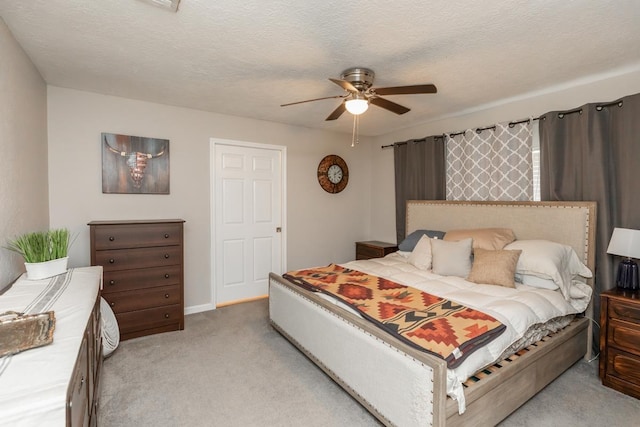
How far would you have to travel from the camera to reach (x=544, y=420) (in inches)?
77.1

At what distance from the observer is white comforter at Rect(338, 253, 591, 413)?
1717mm

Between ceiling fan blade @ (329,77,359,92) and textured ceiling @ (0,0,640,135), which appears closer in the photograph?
textured ceiling @ (0,0,640,135)

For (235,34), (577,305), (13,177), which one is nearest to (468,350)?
(577,305)

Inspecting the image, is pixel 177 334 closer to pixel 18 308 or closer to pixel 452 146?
pixel 18 308

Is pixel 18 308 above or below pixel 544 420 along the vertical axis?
above

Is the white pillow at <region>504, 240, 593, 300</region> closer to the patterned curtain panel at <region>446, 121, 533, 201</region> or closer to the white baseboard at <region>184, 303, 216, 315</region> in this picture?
the patterned curtain panel at <region>446, 121, 533, 201</region>

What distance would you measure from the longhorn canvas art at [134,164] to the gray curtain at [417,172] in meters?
3.10

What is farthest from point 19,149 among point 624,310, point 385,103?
point 624,310

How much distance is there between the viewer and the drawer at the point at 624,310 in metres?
2.18

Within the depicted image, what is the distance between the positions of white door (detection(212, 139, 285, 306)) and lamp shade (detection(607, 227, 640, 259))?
354cm

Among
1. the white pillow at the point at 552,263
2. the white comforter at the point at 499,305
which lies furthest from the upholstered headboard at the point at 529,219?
the white comforter at the point at 499,305

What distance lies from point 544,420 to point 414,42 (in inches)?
102

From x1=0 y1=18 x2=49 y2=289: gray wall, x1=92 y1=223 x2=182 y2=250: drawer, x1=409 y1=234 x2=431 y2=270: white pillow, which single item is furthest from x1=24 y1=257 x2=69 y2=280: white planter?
x1=409 y1=234 x2=431 y2=270: white pillow

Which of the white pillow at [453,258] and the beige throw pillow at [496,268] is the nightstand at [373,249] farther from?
the beige throw pillow at [496,268]
